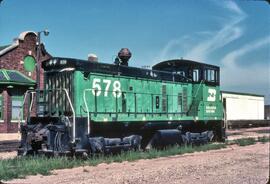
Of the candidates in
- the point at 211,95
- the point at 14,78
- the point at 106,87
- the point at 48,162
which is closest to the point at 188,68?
the point at 211,95

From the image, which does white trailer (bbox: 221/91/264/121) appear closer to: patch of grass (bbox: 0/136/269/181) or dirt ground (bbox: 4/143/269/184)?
patch of grass (bbox: 0/136/269/181)

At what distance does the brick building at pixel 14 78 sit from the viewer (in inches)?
1275

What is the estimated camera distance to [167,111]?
1884cm

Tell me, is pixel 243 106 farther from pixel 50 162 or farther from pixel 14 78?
pixel 50 162

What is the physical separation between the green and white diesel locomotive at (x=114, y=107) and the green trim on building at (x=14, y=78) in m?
14.9

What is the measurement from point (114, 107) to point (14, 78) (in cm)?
1803

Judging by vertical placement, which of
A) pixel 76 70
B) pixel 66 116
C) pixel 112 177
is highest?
pixel 76 70

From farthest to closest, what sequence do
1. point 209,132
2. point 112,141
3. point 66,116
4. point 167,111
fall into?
point 209,132, point 167,111, point 112,141, point 66,116

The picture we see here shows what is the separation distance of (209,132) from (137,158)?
762 centimetres

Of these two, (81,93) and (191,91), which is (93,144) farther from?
(191,91)

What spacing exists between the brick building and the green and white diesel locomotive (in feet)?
50.9

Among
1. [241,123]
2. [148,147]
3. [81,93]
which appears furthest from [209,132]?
[241,123]

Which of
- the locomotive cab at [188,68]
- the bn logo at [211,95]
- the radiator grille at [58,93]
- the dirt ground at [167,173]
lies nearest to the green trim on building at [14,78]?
the locomotive cab at [188,68]

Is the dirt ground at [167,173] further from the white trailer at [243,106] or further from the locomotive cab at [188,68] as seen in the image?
the white trailer at [243,106]
